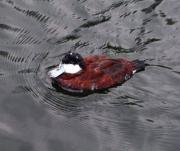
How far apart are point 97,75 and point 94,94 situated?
41 centimetres

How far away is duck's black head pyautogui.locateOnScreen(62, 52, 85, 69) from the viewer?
43.3 ft

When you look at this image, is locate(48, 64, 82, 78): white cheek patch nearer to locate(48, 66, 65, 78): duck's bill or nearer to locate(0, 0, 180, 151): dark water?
locate(48, 66, 65, 78): duck's bill

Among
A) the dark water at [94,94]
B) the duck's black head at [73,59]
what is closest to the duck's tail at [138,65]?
the dark water at [94,94]

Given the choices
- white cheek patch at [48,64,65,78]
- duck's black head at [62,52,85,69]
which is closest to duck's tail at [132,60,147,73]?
duck's black head at [62,52,85,69]

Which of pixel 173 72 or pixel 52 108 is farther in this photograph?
pixel 173 72

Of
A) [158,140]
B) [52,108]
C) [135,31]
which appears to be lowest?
[158,140]

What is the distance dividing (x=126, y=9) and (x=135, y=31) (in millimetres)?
1012

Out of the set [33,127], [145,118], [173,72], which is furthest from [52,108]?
[173,72]

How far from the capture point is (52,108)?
41.1 ft

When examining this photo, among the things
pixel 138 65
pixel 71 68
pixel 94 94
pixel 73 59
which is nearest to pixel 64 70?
pixel 71 68

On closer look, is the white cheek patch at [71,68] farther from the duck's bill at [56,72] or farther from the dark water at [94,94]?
the dark water at [94,94]

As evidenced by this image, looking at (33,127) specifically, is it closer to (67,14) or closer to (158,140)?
(158,140)

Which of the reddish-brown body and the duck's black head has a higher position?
the duck's black head

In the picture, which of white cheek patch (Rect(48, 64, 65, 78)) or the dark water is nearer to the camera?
the dark water
